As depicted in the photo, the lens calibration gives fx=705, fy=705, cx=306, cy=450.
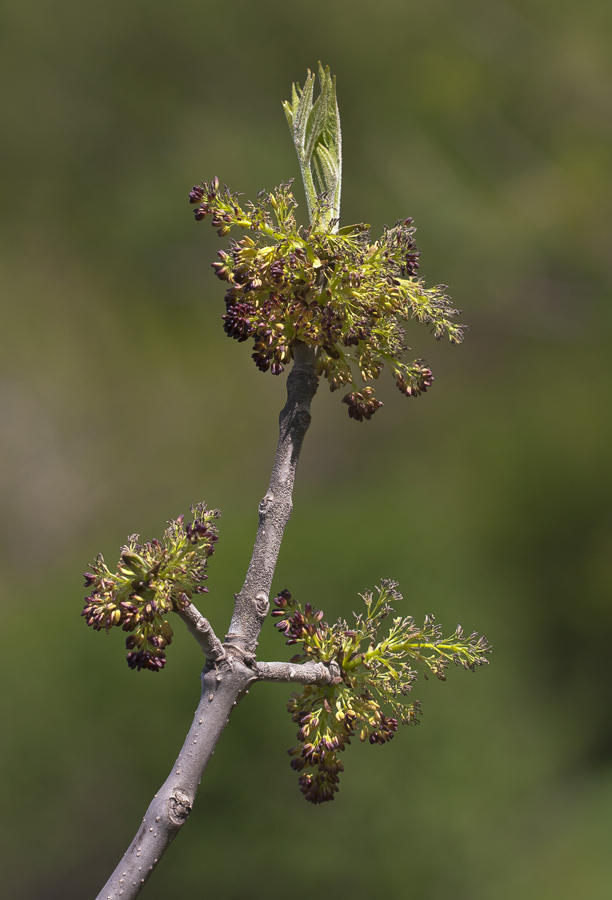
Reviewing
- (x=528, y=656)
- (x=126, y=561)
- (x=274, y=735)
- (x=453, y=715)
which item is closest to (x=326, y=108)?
(x=126, y=561)

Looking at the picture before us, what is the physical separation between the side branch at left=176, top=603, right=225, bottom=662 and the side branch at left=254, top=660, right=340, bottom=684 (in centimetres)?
2

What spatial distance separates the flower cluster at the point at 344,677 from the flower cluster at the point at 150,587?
0.24ft

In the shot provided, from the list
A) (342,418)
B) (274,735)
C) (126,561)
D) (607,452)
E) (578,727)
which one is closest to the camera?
(126,561)

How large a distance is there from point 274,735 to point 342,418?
837 millimetres

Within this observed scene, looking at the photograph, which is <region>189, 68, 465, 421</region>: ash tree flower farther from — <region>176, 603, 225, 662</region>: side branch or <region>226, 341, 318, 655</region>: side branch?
<region>176, 603, 225, 662</region>: side branch

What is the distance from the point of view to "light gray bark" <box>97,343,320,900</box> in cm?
35

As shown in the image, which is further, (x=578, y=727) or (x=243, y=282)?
(x=578, y=727)

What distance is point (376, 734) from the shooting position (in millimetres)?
408

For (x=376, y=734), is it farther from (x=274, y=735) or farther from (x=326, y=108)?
(x=274, y=735)

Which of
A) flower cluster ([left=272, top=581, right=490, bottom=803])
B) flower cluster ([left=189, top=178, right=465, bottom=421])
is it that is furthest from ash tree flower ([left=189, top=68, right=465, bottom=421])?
flower cluster ([left=272, top=581, right=490, bottom=803])

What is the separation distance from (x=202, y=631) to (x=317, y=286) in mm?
196

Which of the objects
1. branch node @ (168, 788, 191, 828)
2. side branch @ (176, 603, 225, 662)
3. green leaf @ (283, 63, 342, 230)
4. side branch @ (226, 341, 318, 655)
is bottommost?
branch node @ (168, 788, 191, 828)

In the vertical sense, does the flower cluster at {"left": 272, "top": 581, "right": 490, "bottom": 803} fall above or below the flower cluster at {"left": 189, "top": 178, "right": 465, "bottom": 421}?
below

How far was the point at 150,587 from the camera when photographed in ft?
1.11
